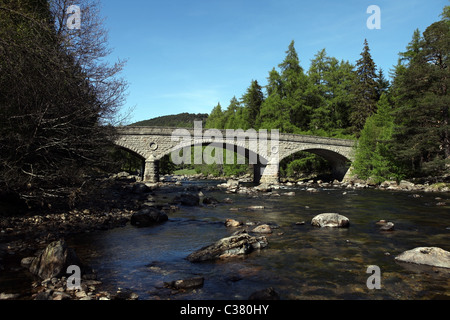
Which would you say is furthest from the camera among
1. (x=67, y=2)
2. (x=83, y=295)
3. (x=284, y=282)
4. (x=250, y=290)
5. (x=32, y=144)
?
(x=67, y=2)

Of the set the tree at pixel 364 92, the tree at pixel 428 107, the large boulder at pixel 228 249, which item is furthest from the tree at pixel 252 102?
the large boulder at pixel 228 249

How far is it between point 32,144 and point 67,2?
6.56m

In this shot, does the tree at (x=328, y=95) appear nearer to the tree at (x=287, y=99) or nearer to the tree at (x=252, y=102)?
the tree at (x=287, y=99)

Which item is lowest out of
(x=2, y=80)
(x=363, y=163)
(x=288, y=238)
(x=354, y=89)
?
(x=288, y=238)

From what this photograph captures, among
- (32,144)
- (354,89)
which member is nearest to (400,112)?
(354,89)

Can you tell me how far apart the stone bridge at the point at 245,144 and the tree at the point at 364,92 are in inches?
308

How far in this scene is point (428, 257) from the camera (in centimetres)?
586

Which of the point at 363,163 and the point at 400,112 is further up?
the point at 400,112

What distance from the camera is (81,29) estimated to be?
10625mm

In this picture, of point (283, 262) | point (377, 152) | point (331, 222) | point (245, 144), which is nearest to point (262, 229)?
point (331, 222)

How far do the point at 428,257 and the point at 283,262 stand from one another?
2964 millimetres

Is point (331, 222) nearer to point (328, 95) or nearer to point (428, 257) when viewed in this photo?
point (428, 257)

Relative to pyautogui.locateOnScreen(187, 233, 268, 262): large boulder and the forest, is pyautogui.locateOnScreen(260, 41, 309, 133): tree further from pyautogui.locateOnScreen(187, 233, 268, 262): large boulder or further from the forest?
pyautogui.locateOnScreen(187, 233, 268, 262): large boulder
